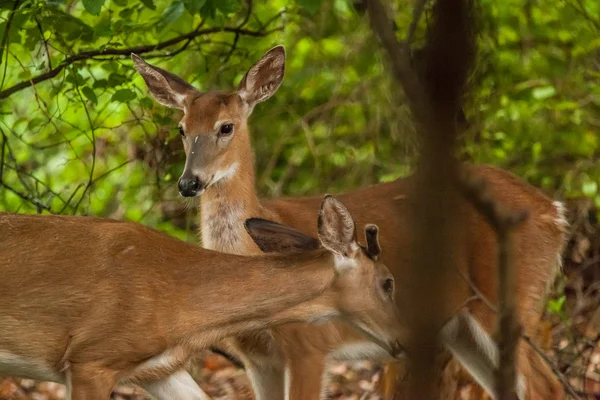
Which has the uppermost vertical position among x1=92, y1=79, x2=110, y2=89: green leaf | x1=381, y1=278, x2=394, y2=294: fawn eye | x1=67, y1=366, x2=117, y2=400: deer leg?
x1=92, y1=79, x2=110, y2=89: green leaf

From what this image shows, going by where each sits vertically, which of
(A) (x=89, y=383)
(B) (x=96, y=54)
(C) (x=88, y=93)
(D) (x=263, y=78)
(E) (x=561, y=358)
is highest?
(B) (x=96, y=54)

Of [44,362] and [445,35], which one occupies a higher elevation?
[445,35]

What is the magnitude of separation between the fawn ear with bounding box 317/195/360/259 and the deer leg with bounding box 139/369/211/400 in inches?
38.5

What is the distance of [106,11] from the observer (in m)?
7.36

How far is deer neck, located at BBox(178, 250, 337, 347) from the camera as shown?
5.38 meters

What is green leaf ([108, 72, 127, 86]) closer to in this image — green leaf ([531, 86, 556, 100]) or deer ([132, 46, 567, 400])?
deer ([132, 46, 567, 400])

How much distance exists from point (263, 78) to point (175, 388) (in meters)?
2.31

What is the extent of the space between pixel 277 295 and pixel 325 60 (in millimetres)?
6001

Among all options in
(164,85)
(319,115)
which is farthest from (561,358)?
(319,115)

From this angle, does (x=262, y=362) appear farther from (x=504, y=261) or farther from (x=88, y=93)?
(x=504, y=261)

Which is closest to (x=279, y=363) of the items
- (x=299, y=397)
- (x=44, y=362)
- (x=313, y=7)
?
(x=299, y=397)

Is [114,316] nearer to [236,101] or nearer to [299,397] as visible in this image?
[299,397]

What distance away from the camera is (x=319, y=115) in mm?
10992

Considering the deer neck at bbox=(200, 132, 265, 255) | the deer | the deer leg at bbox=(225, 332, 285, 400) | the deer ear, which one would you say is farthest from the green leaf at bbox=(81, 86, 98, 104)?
the deer leg at bbox=(225, 332, 285, 400)
